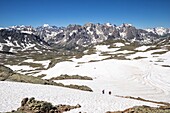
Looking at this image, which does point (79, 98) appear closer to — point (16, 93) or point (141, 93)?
point (16, 93)

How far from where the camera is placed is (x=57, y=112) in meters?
24.0

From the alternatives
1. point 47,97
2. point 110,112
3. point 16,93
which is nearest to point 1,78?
point 16,93

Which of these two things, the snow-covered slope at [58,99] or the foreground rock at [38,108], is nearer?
the foreground rock at [38,108]

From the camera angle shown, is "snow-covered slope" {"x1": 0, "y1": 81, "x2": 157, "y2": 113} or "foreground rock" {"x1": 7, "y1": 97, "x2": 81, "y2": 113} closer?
"foreground rock" {"x1": 7, "y1": 97, "x2": 81, "y2": 113}

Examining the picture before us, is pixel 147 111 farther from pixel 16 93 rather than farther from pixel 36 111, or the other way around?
pixel 16 93

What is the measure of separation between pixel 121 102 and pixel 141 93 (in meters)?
19.0

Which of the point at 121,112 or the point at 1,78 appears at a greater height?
the point at 1,78

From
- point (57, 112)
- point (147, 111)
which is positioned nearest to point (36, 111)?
point (57, 112)

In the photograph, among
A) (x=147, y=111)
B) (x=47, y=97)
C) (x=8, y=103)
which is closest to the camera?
(x=147, y=111)

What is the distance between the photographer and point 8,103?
84.7ft

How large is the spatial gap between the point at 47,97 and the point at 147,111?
12.9 metres

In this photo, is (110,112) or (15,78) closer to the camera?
(110,112)

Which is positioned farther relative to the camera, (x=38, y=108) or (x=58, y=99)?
(x=58, y=99)

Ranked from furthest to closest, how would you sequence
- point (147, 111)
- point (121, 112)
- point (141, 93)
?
point (141, 93) → point (121, 112) → point (147, 111)
